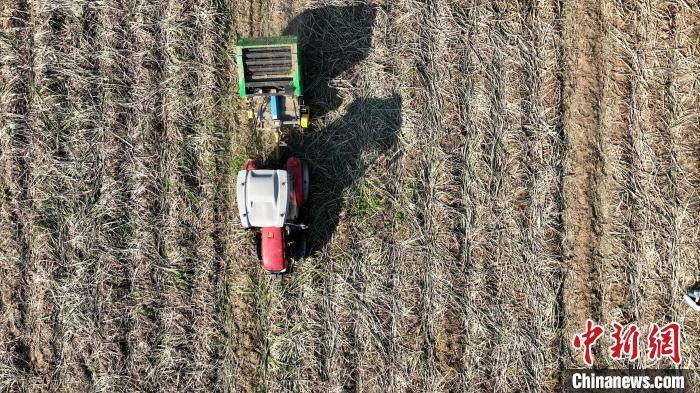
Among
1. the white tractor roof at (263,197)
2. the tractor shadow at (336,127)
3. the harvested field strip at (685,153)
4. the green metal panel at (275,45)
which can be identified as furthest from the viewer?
the tractor shadow at (336,127)

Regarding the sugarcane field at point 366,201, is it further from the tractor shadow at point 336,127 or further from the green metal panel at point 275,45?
the green metal panel at point 275,45

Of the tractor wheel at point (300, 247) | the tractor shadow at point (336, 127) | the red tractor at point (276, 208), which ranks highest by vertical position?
the tractor shadow at point (336, 127)

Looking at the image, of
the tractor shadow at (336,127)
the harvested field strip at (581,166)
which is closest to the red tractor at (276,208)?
the tractor shadow at (336,127)

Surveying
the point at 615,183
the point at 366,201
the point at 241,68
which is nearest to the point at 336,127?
the point at 366,201

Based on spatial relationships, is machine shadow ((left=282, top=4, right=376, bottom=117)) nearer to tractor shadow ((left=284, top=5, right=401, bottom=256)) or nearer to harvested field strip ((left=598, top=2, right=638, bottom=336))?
tractor shadow ((left=284, top=5, right=401, bottom=256))

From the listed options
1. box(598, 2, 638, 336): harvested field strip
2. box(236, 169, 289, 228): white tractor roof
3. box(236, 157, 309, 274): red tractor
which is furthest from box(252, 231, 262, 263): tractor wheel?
box(598, 2, 638, 336): harvested field strip
